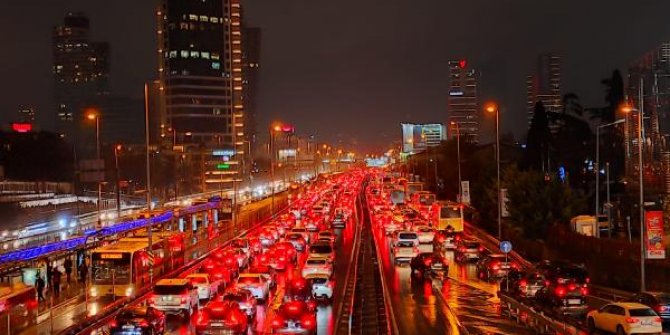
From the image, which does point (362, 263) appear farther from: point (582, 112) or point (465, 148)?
point (465, 148)

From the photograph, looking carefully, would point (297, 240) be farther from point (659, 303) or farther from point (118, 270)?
point (659, 303)

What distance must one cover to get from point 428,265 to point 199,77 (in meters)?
151

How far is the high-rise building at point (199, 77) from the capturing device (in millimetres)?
179875

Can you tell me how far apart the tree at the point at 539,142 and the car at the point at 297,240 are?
36568 millimetres

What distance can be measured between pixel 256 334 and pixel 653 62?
179 ft

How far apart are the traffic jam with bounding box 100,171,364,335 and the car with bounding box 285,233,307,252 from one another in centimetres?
6

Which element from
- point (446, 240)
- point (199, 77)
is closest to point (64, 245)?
point (446, 240)

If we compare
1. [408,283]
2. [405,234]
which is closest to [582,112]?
[405,234]

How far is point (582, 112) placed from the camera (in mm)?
95375

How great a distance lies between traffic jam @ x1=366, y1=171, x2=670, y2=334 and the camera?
73.7 ft

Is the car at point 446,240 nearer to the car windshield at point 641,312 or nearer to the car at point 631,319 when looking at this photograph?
the car at point 631,319

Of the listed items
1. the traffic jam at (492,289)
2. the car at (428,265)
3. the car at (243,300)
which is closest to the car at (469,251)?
the traffic jam at (492,289)

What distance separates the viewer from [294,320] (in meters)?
22.3

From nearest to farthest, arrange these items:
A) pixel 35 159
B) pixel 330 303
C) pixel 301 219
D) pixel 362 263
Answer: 1. pixel 330 303
2. pixel 362 263
3. pixel 301 219
4. pixel 35 159
